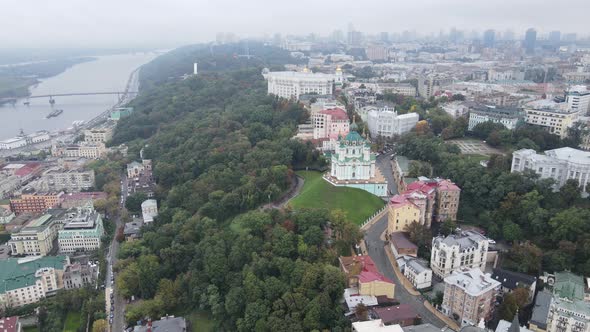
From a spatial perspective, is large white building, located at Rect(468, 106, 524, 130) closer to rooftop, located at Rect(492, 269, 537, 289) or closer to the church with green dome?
the church with green dome

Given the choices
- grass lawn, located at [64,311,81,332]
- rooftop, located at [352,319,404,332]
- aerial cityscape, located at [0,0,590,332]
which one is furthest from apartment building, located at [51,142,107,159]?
rooftop, located at [352,319,404,332]

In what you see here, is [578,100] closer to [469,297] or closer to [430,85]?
[430,85]

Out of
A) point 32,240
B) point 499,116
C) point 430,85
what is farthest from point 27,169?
point 430,85

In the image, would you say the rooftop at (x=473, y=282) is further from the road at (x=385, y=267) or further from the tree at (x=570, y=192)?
the tree at (x=570, y=192)

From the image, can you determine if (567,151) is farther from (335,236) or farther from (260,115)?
(260,115)

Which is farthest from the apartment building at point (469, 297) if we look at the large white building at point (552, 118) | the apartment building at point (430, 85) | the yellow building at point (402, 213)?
the apartment building at point (430, 85)

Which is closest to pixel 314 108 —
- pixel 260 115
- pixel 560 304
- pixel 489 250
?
pixel 260 115
